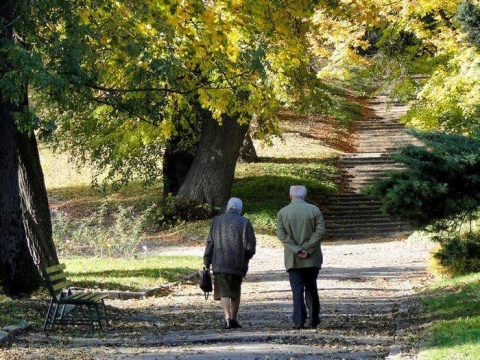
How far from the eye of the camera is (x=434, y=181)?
1402 centimetres

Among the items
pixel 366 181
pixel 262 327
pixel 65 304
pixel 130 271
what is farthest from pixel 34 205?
pixel 366 181

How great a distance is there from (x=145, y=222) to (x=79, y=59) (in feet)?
61.7

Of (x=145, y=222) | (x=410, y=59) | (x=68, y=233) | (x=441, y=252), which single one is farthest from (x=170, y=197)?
(x=441, y=252)

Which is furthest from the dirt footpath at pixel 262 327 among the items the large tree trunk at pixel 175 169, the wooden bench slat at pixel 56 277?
the large tree trunk at pixel 175 169

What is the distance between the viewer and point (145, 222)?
31.3 meters

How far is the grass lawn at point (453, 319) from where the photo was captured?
9580 mm

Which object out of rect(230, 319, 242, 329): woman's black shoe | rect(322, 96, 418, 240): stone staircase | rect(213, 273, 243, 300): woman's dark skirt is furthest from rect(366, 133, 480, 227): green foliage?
rect(230, 319, 242, 329): woman's black shoe

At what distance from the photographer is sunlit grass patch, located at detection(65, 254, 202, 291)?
17.5m

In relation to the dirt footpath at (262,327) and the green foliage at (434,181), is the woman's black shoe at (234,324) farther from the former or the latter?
the green foliage at (434,181)

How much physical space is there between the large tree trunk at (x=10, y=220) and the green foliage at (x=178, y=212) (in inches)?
606

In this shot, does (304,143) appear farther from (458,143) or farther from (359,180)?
(458,143)

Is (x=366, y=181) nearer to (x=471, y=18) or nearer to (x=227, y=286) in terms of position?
(x=471, y=18)

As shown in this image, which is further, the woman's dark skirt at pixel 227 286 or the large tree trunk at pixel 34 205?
the large tree trunk at pixel 34 205

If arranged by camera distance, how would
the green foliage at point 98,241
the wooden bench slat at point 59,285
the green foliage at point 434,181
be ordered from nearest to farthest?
the wooden bench slat at point 59,285 → the green foliage at point 434,181 → the green foliage at point 98,241
